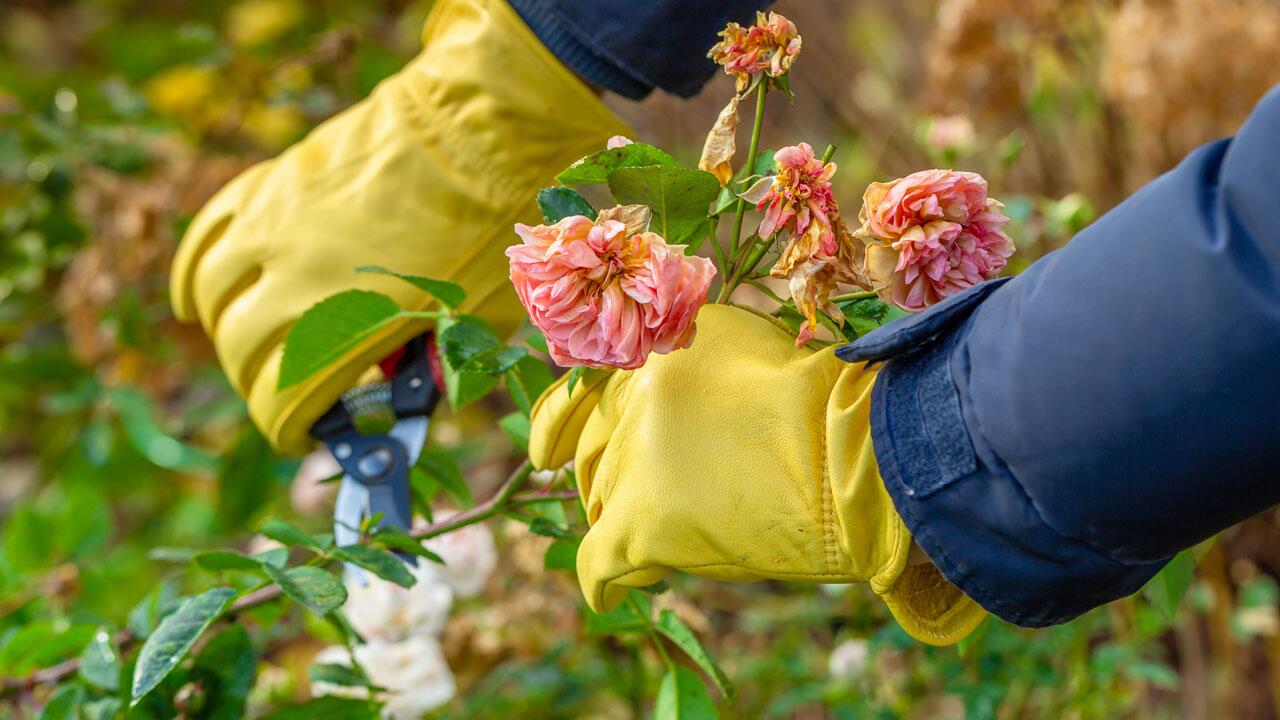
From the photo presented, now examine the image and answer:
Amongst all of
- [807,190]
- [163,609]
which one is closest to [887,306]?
[807,190]

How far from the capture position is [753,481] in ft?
1.90

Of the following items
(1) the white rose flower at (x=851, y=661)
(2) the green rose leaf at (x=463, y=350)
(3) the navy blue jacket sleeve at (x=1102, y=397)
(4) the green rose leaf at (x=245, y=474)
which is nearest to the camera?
(3) the navy blue jacket sleeve at (x=1102, y=397)

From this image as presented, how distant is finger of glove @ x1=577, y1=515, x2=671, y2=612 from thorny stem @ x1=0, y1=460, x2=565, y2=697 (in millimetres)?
138

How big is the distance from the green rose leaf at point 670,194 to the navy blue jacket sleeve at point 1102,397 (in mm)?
114

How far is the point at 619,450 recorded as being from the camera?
610 millimetres

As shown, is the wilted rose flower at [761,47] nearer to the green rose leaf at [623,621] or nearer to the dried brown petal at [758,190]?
the dried brown petal at [758,190]

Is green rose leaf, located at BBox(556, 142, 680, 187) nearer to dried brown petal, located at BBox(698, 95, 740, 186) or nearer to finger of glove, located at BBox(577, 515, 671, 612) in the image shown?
dried brown petal, located at BBox(698, 95, 740, 186)

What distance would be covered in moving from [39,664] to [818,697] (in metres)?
0.75

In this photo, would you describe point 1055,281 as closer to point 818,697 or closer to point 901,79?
point 818,697

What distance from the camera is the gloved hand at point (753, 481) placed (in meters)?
0.57

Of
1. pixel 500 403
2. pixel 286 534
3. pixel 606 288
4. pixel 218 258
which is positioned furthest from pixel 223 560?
pixel 500 403

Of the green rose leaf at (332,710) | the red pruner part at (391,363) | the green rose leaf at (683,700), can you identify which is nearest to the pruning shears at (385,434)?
the red pruner part at (391,363)

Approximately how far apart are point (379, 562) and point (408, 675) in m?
0.33

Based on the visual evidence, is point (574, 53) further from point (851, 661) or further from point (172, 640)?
point (851, 661)
